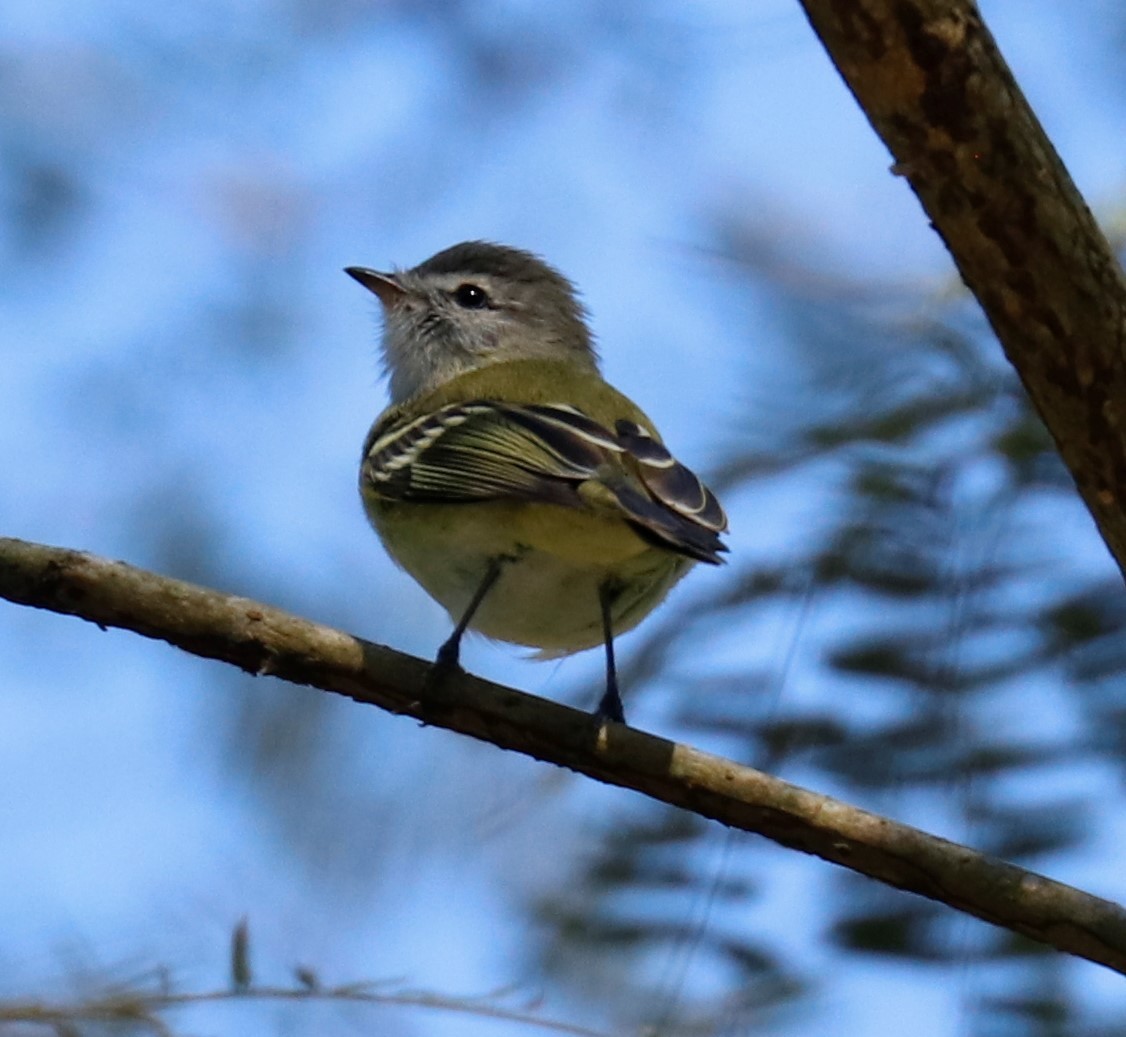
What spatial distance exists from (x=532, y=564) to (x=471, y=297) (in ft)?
7.92

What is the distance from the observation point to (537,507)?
12.4ft

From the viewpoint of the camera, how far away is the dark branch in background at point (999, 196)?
2504 mm

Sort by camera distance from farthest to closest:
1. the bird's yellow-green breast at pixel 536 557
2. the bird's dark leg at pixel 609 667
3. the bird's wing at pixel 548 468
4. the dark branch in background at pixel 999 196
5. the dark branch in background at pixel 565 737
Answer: the bird's yellow-green breast at pixel 536 557
the bird's dark leg at pixel 609 667
the bird's wing at pixel 548 468
the dark branch in background at pixel 565 737
the dark branch in background at pixel 999 196

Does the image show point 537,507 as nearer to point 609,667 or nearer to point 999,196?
point 609,667

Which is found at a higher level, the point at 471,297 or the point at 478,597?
the point at 471,297

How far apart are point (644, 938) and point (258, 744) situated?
2.08 metres

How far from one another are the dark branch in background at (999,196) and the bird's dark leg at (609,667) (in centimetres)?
119

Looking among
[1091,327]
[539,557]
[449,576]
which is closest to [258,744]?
[449,576]

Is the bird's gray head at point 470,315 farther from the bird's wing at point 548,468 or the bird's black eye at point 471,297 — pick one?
the bird's wing at point 548,468

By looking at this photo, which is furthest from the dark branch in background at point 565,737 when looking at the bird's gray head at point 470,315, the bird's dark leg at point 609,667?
the bird's gray head at point 470,315

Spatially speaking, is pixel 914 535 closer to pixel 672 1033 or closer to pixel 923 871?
pixel 923 871

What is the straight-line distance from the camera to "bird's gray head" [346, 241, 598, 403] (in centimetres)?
596

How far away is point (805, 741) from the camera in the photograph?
3.26m

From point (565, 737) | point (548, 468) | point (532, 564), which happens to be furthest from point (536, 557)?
point (565, 737)
